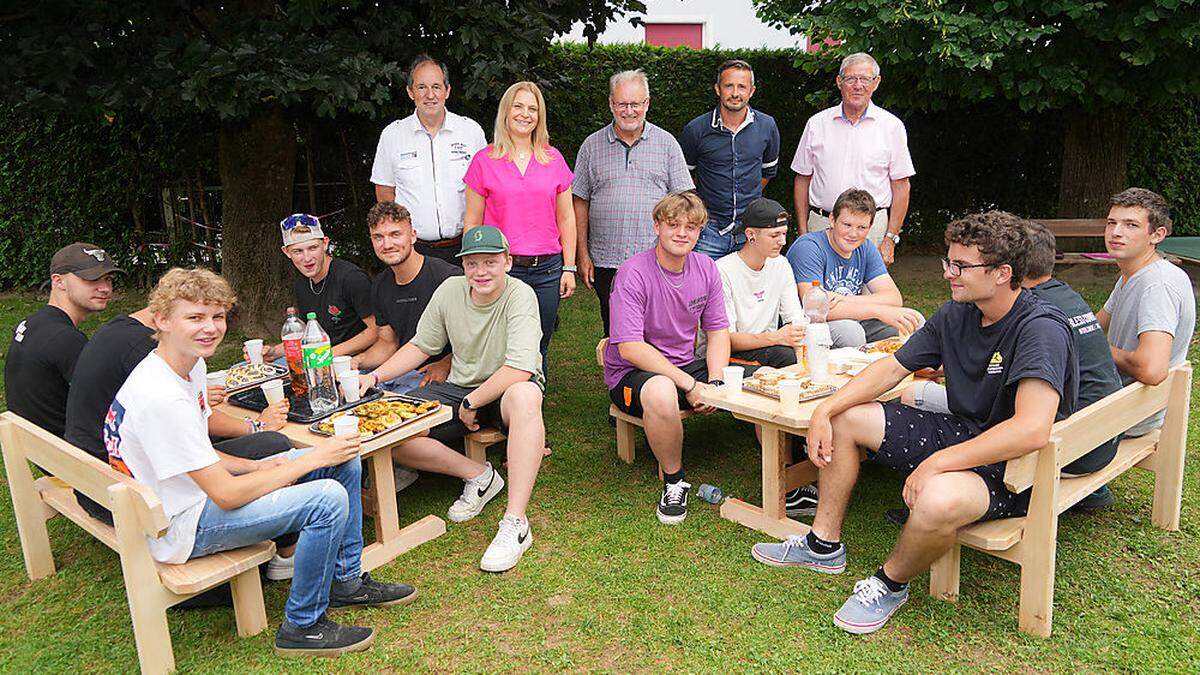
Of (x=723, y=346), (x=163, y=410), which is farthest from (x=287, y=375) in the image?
(x=723, y=346)

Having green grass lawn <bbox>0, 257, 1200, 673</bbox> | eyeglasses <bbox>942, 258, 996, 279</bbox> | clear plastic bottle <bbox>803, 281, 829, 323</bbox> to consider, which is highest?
eyeglasses <bbox>942, 258, 996, 279</bbox>

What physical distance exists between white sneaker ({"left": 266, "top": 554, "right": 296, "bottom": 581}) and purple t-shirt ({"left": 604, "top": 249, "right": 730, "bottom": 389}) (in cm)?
184

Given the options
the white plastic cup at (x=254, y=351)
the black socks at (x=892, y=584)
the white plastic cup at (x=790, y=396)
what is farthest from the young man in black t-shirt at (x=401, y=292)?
the black socks at (x=892, y=584)

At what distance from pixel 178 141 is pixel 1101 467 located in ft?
31.2

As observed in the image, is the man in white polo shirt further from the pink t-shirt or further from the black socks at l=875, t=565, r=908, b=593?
the black socks at l=875, t=565, r=908, b=593

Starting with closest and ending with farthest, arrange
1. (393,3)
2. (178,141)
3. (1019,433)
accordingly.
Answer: (1019,433) → (393,3) → (178,141)

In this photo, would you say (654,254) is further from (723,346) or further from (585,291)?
(585,291)

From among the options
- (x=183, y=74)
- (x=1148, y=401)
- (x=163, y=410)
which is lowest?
(x=1148, y=401)

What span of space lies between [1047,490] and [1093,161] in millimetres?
8088

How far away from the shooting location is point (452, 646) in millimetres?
3166

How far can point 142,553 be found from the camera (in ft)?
9.15

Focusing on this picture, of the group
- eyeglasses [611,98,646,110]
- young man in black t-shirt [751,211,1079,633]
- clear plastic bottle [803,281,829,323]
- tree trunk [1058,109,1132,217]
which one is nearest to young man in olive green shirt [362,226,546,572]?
young man in black t-shirt [751,211,1079,633]

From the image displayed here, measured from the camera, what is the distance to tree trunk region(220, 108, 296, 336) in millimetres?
7332

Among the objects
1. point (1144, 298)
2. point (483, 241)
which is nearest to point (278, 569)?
point (483, 241)
